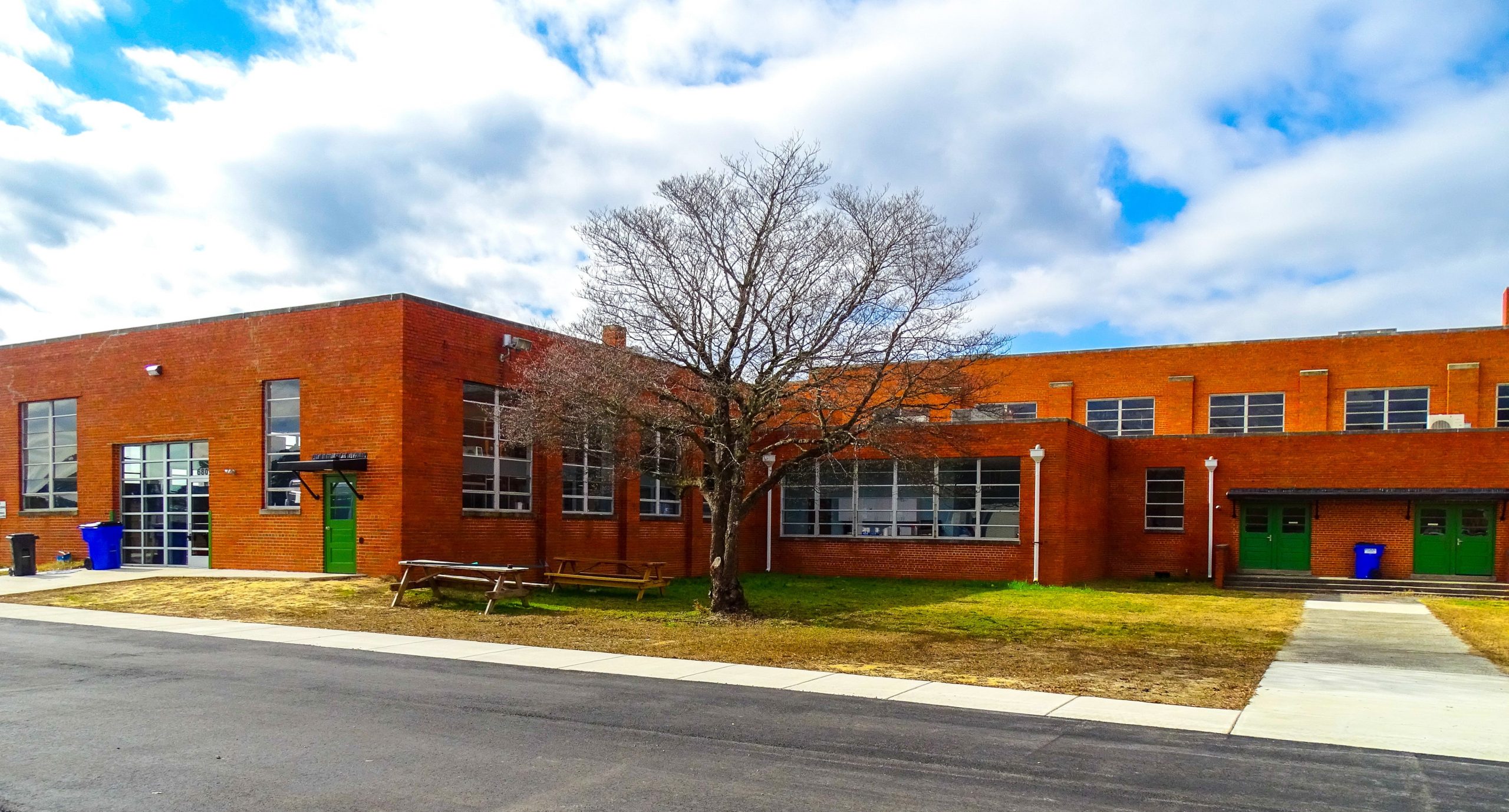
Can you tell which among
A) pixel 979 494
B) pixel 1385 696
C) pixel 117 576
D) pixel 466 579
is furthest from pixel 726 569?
pixel 117 576

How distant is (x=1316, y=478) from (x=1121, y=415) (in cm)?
919

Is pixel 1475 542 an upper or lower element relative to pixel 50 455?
lower

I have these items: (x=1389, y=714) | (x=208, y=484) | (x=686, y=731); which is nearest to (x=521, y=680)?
(x=686, y=731)

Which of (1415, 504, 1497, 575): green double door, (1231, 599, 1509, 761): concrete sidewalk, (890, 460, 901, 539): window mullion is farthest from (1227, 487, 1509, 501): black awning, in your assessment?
(1231, 599, 1509, 761): concrete sidewalk

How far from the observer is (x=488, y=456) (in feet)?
74.4

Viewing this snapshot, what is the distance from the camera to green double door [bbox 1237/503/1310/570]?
29391 millimetres

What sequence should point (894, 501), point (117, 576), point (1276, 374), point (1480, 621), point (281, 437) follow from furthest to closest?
point (1276, 374), point (894, 501), point (281, 437), point (117, 576), point (1480, 621)

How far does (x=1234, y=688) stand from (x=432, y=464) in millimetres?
14868

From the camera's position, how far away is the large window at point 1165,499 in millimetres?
30797

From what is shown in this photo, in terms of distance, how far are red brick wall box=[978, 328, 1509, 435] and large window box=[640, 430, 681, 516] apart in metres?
9.52

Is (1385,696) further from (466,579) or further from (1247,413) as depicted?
(1247,413)

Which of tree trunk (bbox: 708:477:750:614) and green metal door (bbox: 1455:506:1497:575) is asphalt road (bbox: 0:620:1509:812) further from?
green metal door (bbox: 1455:506:1497:575)

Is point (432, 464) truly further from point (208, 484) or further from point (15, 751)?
point (15, 751)

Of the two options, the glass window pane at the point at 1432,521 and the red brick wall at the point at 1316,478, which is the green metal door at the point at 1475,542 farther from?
the glass window pane at the point at 1432,521
